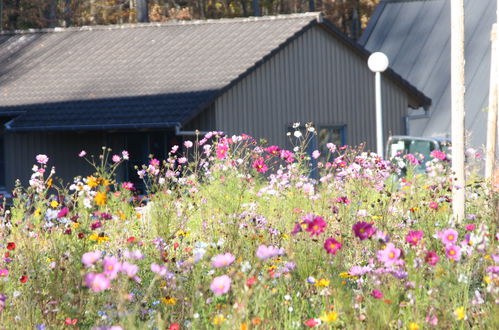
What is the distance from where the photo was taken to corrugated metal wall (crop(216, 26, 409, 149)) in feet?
72.7

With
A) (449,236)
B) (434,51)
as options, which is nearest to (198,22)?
(434,51)

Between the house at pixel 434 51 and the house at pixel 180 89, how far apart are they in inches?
66.7

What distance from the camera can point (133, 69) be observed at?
919 inches

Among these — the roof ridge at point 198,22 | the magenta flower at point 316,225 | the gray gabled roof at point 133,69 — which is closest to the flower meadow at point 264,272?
the magenta flower at point 316,225

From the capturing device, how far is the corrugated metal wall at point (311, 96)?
22172mm

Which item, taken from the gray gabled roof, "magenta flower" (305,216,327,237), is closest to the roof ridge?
the gray gabled roof

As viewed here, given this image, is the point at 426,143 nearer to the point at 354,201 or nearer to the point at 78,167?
the point at 78,167

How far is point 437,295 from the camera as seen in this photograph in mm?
5188

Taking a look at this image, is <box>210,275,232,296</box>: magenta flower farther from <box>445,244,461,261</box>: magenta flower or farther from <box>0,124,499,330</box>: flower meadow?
<box>445,244,461,261</box>: magenta flower

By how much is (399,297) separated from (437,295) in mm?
205

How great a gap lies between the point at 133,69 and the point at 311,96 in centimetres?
447

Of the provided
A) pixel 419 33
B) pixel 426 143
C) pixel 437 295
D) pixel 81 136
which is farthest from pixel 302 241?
pixel 419 33

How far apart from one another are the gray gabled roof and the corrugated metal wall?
0.43 m

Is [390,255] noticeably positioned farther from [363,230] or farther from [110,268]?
[110,268]
